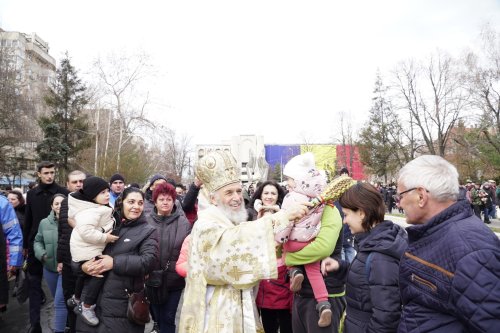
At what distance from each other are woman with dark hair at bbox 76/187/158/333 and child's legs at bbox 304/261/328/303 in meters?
1.52

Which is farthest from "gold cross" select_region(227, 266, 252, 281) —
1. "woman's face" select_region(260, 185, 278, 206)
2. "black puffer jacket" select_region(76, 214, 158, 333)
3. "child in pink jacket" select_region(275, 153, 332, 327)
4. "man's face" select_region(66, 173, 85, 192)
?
"man's face" select_region(66, 173, 85, 192)

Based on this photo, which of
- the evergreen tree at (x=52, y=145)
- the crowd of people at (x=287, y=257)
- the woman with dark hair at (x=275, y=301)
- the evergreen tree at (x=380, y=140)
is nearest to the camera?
the crowd of people at (x=287, y=257)

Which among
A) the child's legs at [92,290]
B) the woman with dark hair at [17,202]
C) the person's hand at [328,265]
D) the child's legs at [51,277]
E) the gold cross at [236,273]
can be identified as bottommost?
the child's legs at [51,277]

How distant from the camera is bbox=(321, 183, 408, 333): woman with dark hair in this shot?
2.32 m

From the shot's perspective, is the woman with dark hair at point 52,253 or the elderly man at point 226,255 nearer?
the elderly man at point 226,255

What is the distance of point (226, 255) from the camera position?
2.32 meters

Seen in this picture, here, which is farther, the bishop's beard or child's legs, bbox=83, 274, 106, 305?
child's legs, bbox=83, 274, 106, 305

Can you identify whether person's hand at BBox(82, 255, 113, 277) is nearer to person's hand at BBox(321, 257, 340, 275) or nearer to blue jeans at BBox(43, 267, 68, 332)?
blue jeans at BBox(43, 267, 68, 332)

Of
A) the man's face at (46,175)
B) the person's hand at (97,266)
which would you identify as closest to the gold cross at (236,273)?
the person's hand at (97,266)

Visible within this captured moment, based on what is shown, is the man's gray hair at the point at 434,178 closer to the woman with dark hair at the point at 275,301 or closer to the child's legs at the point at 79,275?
the woman with dark hair at the point at 275,301

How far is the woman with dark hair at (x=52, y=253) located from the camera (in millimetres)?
4988

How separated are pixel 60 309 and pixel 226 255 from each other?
3.76m

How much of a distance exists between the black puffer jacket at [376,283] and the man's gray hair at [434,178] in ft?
1.91

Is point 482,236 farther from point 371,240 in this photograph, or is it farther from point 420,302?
point 371,240
